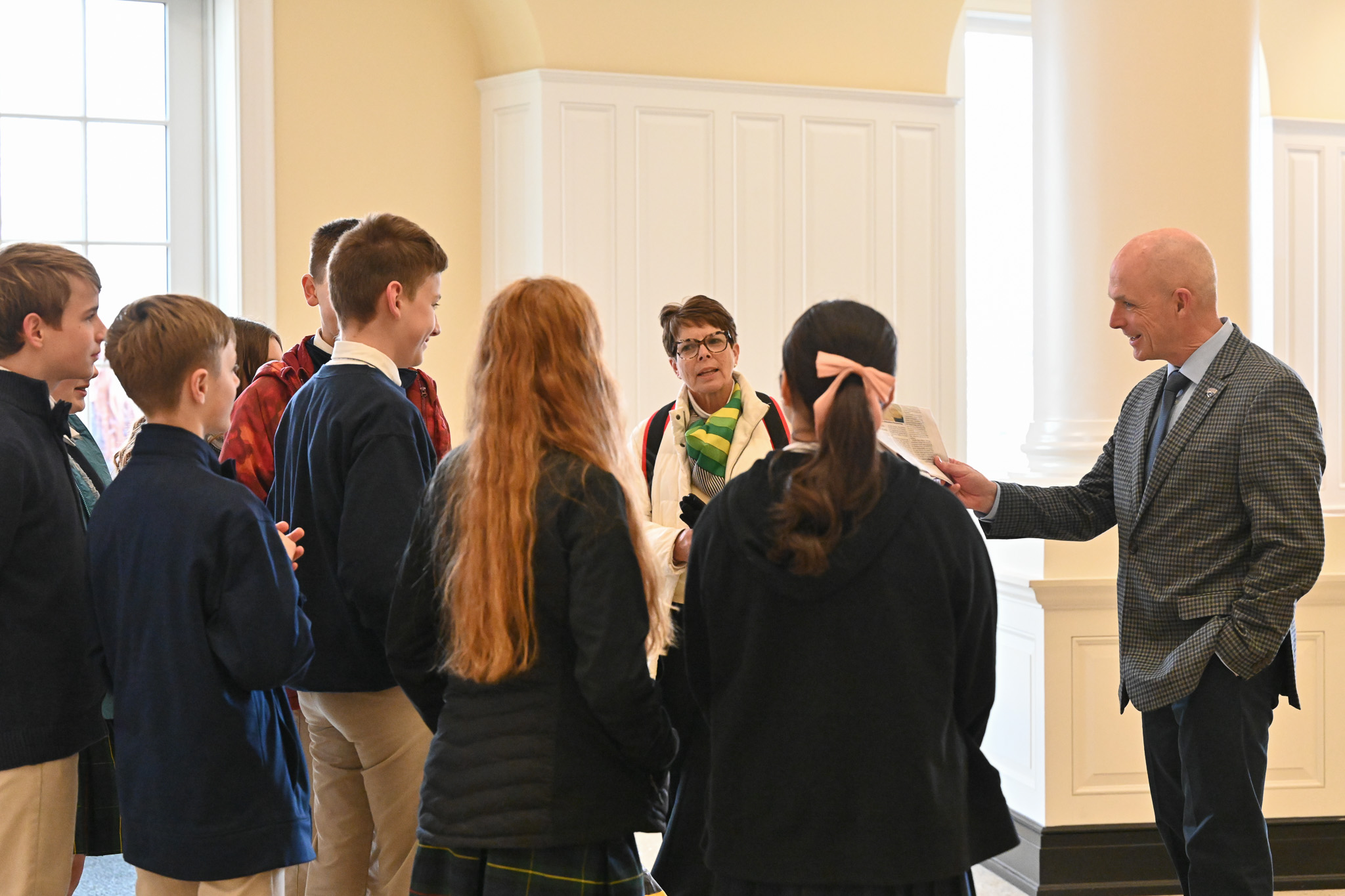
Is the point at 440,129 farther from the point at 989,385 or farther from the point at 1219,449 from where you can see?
the point at 1219,449

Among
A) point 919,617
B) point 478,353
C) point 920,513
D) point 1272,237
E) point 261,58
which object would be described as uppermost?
point 261,58

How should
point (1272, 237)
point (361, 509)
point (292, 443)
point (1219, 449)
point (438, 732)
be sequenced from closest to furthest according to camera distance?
point (438, 732) < point (361, 509) < point (292, 443) < point (1219, 449) < point (1272, 237)

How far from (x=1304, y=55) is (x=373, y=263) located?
502 cm

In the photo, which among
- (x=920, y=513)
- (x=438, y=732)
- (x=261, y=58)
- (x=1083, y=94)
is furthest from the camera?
(x=261, y=58)

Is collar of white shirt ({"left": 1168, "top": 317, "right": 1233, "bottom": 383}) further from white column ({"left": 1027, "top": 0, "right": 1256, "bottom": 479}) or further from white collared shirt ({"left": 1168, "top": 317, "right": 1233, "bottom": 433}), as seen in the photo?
white column ({"left": 1027, "top": 0, "right": 1256, "bottom": 479})

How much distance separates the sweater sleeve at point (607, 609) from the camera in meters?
1.69

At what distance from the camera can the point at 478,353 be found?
181cm

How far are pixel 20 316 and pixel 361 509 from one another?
2.19ft

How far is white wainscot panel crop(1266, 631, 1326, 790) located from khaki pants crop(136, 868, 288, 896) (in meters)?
2.78

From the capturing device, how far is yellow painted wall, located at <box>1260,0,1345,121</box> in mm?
5609

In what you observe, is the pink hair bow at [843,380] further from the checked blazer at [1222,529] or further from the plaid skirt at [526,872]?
the checked blazer at [1222,529]

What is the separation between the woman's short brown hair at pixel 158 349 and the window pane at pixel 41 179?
2871mm

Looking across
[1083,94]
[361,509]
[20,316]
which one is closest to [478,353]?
[361,509]

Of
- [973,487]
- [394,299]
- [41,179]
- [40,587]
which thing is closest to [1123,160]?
[973,487]
